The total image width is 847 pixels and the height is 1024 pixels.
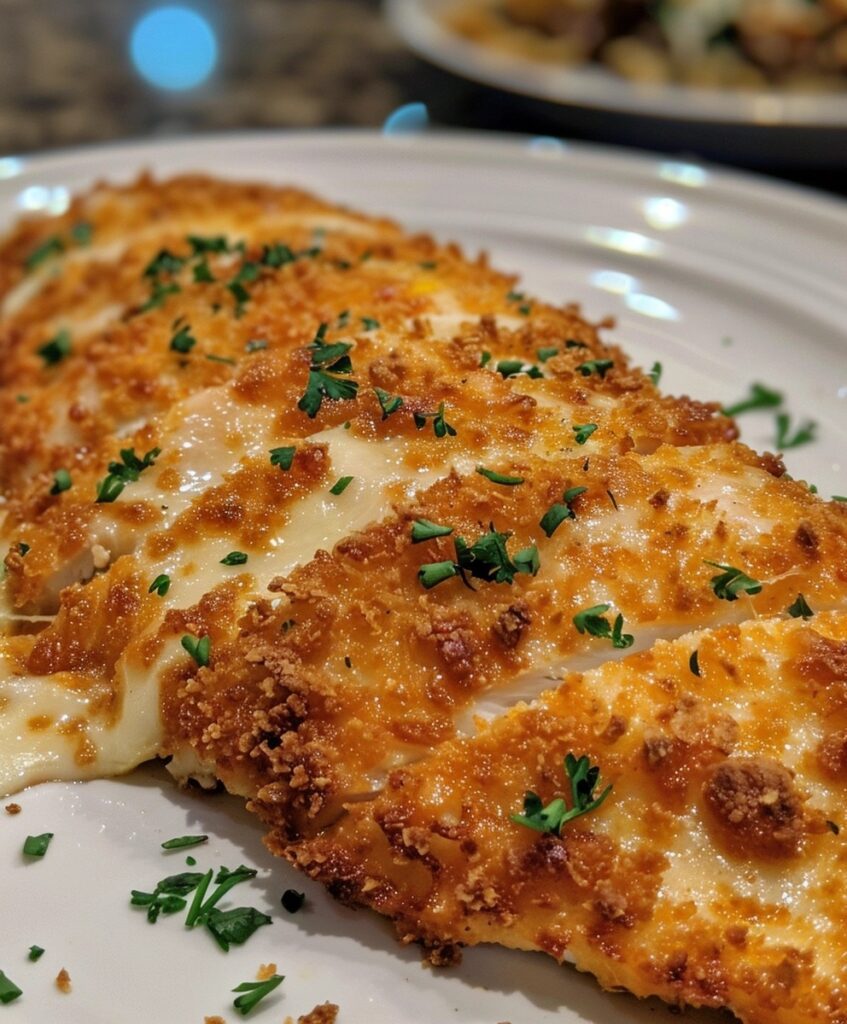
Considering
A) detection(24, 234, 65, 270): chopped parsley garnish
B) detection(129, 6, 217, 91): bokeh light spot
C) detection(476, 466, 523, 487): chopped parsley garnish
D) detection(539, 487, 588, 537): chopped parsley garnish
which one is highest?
detection(476, 466, 523, 487): chopped parsley garnish

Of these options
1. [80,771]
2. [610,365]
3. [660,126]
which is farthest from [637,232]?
[80,771]

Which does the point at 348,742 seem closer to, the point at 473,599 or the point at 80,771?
the point at 473,599

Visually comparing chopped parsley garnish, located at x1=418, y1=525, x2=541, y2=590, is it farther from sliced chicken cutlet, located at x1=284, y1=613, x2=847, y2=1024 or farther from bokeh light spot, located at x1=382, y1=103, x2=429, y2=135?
bokeh light spot, located at x1=382, y1=103, x2=429, y2=135

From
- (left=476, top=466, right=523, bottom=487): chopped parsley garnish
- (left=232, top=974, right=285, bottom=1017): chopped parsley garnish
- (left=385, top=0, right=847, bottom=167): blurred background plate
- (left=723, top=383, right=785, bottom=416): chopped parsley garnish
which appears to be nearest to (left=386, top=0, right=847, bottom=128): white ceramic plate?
(left=385, top=0, right=847, bottom=167): blurred background plate

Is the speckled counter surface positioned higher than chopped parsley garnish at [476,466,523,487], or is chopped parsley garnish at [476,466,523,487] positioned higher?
chopped parsley garnish at [476,466,523,487]

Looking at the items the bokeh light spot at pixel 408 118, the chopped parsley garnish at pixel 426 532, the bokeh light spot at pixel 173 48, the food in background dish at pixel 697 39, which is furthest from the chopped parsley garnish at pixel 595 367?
the bokeh light spot at pixel 173 48

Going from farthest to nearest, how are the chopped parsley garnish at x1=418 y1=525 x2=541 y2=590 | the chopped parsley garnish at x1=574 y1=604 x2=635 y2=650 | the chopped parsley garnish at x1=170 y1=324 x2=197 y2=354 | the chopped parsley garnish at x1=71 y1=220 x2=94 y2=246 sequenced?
the chopped parsley garnish at x1=71 y1=220 x2=94 y2=246
the chopped parsley garnish at x1=170 y1=324 x2=197 y2=354
the chopped parsley garnish at x1=418 y1=525 x2=541 y2=590
the chopped parsley garnish at x1=574 y1=604 x2=635 y2=650

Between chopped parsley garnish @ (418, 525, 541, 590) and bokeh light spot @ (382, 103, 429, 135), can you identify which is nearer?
chopped parsley garnish @ (418, 525, 541, 590)
